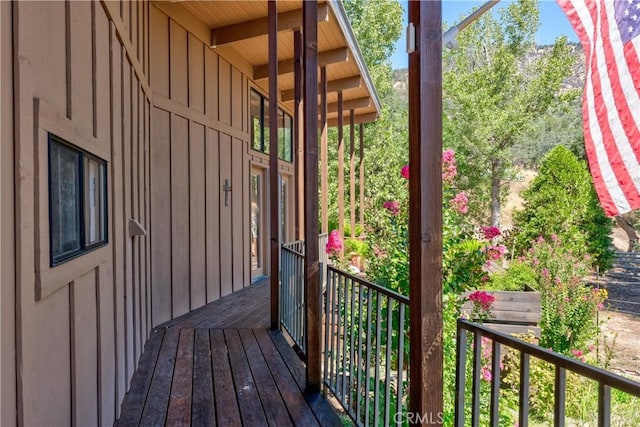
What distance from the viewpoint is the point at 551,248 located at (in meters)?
7.09

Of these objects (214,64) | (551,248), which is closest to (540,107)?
(551,248)

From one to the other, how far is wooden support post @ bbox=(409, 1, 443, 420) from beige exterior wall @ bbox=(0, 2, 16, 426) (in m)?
1.13

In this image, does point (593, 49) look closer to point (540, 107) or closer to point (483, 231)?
point (483, 231)

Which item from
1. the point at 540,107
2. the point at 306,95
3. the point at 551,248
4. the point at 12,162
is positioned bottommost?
the point at 551,248

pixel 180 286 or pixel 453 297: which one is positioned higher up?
pixel 453 297

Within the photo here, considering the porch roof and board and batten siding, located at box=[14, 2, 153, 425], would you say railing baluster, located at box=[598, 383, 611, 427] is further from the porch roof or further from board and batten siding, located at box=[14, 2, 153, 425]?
the porch roof

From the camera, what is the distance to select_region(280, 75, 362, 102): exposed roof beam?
7598mm

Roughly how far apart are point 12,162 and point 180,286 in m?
3.96

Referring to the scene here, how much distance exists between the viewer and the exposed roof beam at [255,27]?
5.04 m

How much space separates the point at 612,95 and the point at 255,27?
14.2 ft

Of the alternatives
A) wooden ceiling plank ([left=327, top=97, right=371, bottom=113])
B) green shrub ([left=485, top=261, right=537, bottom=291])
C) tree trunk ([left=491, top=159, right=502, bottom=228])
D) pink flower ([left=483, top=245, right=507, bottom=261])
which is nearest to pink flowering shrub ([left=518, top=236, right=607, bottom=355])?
green shrub ([left=485, top=261, right=537, bottom=291])

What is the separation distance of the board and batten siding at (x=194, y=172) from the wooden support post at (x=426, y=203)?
364 cm

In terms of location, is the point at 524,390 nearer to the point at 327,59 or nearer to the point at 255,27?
the point at 255,27

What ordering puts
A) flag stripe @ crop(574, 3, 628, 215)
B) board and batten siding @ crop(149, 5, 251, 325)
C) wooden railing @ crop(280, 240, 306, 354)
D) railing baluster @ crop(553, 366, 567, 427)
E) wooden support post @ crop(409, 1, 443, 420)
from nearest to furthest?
railing baluster @ crop(553, 366, 567, 427)
wooden support post @ crop(409, 1, 443, 420)
flag stripe @ crop(574, 3, 628, 215)
wooden railing @ crop(280, 240, 306, 354)
board and batten siding @ crop(149, 5, 251, 325)
